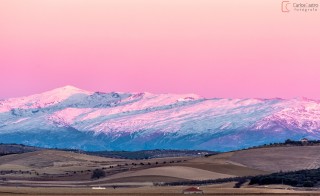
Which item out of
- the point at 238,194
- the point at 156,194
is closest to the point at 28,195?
the point at 156,194

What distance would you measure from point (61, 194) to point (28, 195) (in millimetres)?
6659

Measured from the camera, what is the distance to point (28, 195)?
160m

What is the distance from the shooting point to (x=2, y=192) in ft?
554

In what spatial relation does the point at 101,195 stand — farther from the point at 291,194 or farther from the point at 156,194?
the point at 291,194

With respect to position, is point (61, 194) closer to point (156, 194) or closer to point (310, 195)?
point (156, 194)

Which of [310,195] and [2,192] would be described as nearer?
[310,195]

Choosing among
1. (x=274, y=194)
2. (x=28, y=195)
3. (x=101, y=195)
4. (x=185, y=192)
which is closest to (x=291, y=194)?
(x=274, y=194)

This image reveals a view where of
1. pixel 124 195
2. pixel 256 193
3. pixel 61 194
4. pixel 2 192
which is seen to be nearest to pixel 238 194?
pixel 256 193

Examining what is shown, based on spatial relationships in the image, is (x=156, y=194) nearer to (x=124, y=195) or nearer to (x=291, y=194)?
(x=124, y=195)

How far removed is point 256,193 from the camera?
163500mm

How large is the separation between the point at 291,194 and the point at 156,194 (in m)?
20.6

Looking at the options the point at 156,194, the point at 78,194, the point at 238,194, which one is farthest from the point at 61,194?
the point at 238,194

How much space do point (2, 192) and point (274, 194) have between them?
43.3 m

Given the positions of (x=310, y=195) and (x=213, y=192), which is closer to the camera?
(x=310, y=195)
